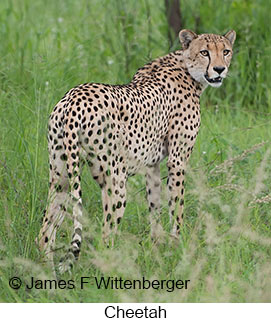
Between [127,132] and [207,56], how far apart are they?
2.94ft

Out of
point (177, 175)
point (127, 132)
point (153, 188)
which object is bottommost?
point (153, 188)

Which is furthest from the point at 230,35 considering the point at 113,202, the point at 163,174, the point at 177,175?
the point at 113,202

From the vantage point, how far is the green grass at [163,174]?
3.77m

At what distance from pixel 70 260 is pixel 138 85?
4.36ft

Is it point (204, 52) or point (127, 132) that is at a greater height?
point (204, 52)

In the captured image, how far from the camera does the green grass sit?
3.77m

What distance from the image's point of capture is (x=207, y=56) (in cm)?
467

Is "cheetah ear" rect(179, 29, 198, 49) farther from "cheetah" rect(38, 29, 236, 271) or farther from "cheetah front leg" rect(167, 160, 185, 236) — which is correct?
"cheetah front leg" rect(167, 160, 185, 236)

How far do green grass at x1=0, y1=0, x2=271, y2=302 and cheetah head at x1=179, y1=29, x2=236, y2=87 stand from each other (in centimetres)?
58

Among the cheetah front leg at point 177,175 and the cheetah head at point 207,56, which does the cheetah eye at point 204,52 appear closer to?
the cheetah head at point 207,56

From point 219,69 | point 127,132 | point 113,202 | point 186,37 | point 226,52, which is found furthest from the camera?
point 186,37

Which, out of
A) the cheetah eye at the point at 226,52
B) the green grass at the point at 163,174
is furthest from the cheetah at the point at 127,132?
the green grass at the point at 163,174

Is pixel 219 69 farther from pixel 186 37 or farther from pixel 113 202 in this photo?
pixel 113 202

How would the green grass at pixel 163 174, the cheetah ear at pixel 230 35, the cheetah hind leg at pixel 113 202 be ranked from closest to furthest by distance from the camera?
the green grass at pixel 163 174
the cheetah hind leg at pixel 113 202
the cheetah ear at pixel 230 35
